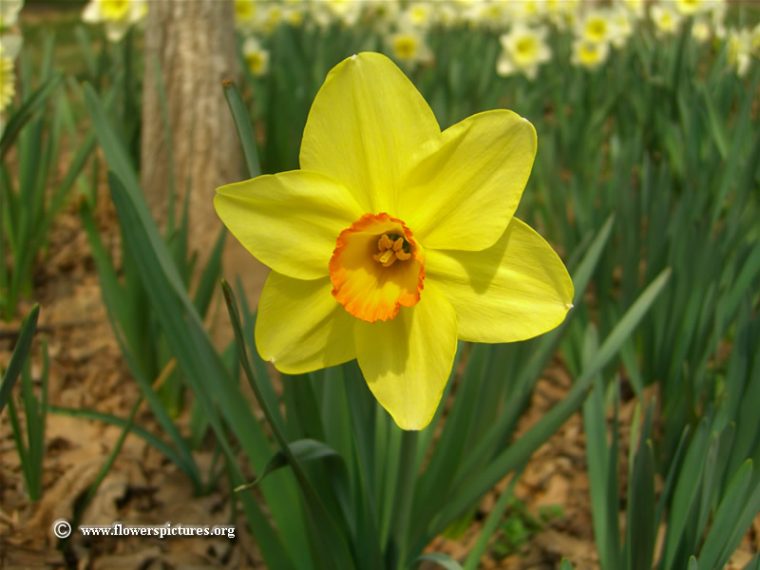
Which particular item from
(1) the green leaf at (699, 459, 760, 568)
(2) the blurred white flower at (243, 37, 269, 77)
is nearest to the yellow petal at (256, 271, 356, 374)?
(1) the green leaf at (699, 459, 760, 568)

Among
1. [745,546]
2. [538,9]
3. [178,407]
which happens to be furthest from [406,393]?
[538,9]

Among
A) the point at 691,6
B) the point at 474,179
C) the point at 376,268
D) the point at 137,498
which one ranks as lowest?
the point at 137,498

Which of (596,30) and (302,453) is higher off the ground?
(596,30)

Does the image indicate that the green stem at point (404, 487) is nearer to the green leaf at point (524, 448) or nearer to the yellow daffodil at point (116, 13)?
the green leaf at point (524, 448)

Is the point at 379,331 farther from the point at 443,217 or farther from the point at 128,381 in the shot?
the point at 128,381

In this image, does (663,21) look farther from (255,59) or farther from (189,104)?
(189,104)

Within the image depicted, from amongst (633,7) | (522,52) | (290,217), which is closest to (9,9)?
(290,217)
